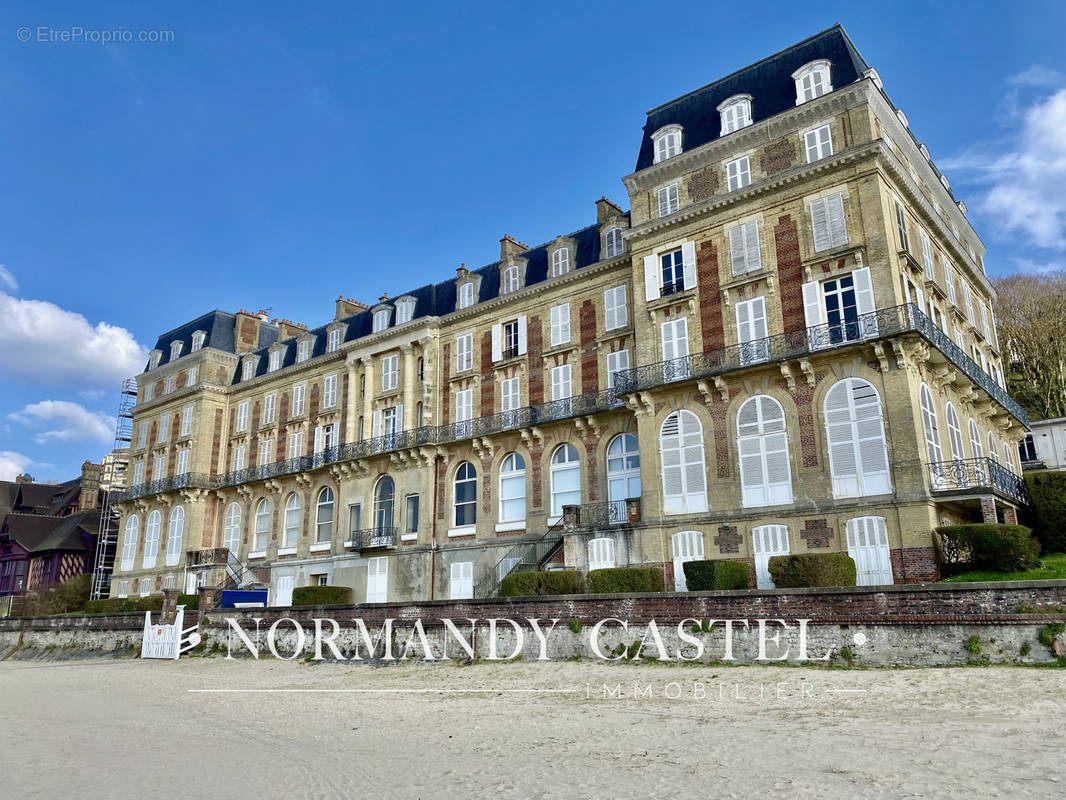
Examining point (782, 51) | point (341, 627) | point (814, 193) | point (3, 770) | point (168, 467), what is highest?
→ point (782, 51)

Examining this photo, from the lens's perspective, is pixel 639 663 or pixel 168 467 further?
pixel 168 467

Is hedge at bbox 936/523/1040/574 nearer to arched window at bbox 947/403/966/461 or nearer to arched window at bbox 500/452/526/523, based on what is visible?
arched window at bbox 947/403/966/461

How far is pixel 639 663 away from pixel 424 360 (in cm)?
1932

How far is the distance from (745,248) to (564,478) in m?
9.69

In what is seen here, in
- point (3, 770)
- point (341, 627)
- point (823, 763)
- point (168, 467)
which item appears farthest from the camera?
point (168, 467)

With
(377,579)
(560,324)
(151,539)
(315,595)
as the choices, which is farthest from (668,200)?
(151,539)

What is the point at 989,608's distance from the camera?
1311 cm

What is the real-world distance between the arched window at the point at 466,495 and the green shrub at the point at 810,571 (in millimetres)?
13940

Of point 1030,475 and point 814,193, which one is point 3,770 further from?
point 1030,475

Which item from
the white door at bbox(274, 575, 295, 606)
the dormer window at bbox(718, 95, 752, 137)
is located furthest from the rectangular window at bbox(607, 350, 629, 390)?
the white door at bbox(274, 575, 295, 606)

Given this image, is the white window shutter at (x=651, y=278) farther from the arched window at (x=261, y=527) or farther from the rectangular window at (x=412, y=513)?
the arched window at (x=261, y=527)

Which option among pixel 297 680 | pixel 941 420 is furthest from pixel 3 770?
pixel 941 420

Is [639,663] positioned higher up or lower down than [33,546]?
lower down

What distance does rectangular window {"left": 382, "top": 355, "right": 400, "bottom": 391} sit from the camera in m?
33.7
